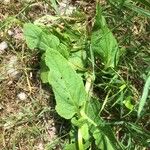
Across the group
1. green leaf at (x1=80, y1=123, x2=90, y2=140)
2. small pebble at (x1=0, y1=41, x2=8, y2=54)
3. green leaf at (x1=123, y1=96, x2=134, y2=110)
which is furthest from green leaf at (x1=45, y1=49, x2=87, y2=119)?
small pebble at (x1=0, y1=41, x2=8, y2=54)

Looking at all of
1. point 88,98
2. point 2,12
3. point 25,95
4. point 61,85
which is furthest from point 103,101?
point 2,12

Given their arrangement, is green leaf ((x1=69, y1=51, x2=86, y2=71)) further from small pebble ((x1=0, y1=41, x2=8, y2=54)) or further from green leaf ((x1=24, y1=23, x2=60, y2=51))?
small pebble ((x1=0, y1=41, x2=8, y2=54))

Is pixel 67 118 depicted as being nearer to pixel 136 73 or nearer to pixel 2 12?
pixel 136 73

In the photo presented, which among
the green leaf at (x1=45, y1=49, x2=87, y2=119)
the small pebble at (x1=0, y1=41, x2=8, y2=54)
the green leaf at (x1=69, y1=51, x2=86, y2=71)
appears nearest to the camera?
the green leaf at (x1=45, y1=49, x2=87, y2=119)

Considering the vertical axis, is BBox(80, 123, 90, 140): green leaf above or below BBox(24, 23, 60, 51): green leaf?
below

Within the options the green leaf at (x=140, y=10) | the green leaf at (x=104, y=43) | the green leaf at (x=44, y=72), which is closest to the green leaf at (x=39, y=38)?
the green leaf at (x=44, y=72)

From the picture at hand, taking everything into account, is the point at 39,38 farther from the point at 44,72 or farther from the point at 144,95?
the point at 144,95

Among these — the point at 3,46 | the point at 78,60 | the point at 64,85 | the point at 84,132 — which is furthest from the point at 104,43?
the point at 3,46
